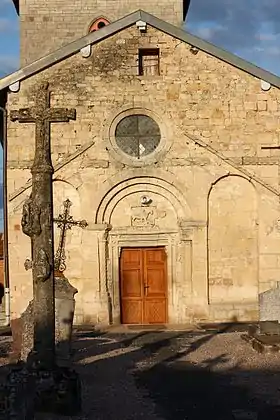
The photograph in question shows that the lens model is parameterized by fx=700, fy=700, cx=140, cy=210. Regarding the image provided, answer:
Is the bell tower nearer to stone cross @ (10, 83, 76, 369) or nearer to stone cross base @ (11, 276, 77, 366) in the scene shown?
stone cross base @ (11, 276, 77, 366)

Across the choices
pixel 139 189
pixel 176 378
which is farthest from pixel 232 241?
pixel 176 378

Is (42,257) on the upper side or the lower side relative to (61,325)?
upper

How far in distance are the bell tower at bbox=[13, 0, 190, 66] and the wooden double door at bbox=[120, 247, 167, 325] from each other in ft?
30.6

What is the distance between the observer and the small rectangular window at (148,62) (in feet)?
62.0

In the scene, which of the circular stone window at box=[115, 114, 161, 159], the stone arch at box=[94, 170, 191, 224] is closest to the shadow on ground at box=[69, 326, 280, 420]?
the stone arch at box=[94, 170, 191, 224]

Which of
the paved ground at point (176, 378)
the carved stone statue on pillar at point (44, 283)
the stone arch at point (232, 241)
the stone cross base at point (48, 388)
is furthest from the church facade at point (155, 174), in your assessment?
the stone cross base at point (48, 388)

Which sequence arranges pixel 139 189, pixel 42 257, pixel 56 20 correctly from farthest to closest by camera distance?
pixel 56 20, pixel 139 189, pixel 42 257

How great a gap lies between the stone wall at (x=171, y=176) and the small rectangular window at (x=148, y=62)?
20cm

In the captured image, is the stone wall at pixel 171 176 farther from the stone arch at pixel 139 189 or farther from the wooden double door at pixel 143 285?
the wooden double door at pixel 143 285

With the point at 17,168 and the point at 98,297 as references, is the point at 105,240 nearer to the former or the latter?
the point at 98,297

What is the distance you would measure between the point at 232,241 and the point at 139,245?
2.46 meters

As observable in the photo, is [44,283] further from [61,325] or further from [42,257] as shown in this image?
[61,325]

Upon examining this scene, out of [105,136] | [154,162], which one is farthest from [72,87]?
[154,162]

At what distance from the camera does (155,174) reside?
1850 cm
